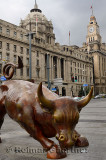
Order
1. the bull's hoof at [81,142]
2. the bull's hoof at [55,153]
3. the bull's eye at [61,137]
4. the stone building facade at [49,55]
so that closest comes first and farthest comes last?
the bull's eye at [61,137], the bull's hoof at [55,153], the bull's hoof at [81,142], the stone building facade at [49,55]

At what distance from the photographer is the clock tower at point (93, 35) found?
276ft

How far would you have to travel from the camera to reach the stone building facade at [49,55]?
4178cm

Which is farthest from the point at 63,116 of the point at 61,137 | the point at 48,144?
the point at 48,144

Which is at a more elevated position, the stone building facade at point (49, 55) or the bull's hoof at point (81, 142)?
the stone building facade at point (49, 55)

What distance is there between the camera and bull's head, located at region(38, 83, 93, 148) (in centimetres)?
274

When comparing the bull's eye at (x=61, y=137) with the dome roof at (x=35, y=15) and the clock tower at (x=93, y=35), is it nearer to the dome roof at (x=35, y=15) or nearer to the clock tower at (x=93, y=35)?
the dome roof at (x=35, y=15)

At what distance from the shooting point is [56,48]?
57594mm

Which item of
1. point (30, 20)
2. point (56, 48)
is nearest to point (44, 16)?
point (30, 20)

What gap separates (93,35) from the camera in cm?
8650

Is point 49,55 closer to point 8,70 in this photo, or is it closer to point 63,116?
point 8,70

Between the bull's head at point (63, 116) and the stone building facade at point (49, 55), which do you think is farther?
the stone building facade at point (49, 55)

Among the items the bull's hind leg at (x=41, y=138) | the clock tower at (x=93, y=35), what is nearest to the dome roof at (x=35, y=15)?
the clock tower at (x=93, y=35)

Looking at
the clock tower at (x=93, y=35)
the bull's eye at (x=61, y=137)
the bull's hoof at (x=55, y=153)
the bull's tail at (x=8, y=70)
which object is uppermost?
the clock tower at (x=93, y=35)

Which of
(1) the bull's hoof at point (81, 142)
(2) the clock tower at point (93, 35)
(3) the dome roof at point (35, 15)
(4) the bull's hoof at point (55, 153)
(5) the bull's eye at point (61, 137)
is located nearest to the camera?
(5) the bull's eye at point (61, 137)
